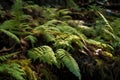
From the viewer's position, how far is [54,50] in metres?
3.84

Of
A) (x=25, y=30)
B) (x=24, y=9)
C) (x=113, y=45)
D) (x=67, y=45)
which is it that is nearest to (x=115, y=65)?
(x=113, y=45)

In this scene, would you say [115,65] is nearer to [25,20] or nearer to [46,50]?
[46,50]

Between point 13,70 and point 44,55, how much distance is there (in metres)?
0.57

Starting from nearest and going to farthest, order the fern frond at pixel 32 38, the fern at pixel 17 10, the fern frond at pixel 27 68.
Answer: the fern frond at pixel 27 68
the fern frond at pixel 32 38
the fern at pixel 17 10

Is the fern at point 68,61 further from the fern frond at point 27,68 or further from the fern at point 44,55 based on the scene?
the fern frond at point 27,68

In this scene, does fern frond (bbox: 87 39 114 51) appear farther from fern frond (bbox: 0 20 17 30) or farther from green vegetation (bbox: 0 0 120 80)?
fern frond (bbox: 0 20 17 30)

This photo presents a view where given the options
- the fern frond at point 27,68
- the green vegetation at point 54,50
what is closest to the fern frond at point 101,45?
the green vegetation at point 54,50

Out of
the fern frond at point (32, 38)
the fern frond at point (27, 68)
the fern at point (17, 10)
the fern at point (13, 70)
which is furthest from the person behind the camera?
the fern at point (17, 10)

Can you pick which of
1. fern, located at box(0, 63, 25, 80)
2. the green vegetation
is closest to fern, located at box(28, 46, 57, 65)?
the green vegetation

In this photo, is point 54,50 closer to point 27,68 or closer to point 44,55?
point 44,55

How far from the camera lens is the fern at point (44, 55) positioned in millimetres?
3441

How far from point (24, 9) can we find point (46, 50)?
1.98m

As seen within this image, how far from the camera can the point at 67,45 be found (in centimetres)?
378

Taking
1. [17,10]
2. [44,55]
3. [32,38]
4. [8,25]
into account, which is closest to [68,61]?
[44,55]
